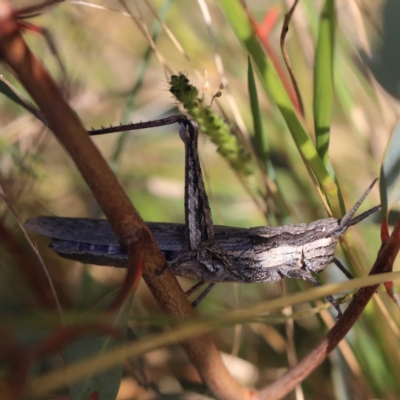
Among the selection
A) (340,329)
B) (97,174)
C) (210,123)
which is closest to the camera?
(97,174)

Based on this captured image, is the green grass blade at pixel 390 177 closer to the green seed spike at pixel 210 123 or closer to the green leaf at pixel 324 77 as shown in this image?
the green leaf at pixel 324 77

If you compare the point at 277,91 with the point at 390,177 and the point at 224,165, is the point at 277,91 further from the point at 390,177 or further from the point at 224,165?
the point at 224,165

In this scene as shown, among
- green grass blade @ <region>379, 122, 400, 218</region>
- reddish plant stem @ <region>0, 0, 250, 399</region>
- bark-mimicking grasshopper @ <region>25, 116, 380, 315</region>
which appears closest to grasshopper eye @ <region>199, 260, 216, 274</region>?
bark-mimicking grasshopper @ <region>25, 116, 380, 315</region>

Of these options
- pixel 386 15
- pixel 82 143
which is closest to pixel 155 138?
pixel 386 15

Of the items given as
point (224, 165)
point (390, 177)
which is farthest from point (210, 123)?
point (224, 165)

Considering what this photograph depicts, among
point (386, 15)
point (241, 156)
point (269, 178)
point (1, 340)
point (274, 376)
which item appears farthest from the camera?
point (274, 376)

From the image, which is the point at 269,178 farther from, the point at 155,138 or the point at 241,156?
the point at 155,138

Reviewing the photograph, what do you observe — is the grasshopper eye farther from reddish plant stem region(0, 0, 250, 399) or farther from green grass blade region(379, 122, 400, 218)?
green grass blade region(379, 122, 400, 218)
